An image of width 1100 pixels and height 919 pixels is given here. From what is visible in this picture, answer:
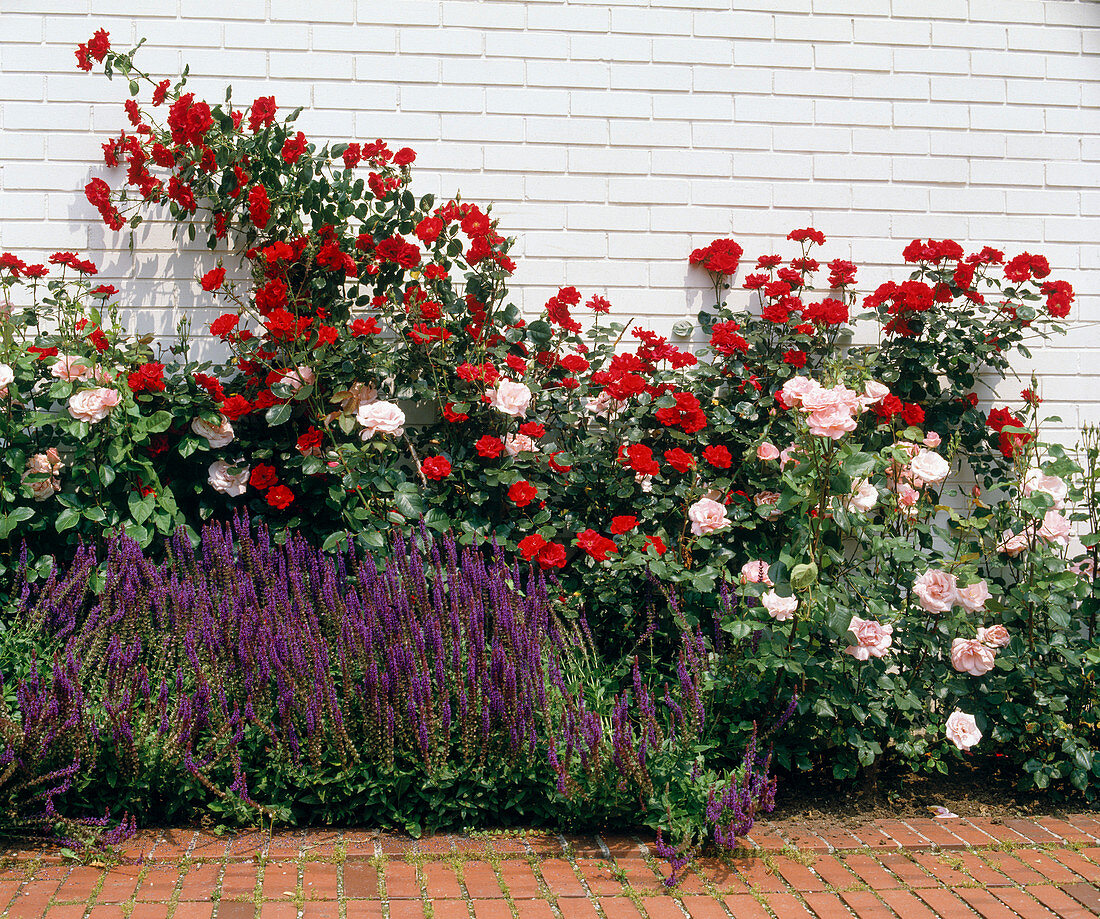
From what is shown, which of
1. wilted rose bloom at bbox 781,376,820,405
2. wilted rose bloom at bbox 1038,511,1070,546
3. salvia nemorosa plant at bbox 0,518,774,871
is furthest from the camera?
wilted rose bloom at bbox 1038,511,1070,546

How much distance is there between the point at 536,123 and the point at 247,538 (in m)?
2.03

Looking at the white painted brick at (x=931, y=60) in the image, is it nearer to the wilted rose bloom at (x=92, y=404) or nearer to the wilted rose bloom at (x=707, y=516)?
the wilted rose bloom at (x=707, y=516)

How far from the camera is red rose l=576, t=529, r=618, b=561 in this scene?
3.01m

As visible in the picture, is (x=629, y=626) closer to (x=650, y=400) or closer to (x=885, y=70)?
(x=650, y=400)

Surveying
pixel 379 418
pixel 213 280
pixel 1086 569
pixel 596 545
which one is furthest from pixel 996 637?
pixel 213 280

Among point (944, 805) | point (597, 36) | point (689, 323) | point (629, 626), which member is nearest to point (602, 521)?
point (629, 626)

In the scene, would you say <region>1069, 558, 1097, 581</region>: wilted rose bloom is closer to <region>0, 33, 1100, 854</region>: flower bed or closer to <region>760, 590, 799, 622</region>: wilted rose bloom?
<region>0, 33, 1100, 854</region>: flower bed

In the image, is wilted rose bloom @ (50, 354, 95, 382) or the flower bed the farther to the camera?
wilted rose bloom @ (50, 354, 95, 382)

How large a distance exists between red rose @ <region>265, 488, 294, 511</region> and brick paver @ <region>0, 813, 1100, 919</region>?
Answer: 3.74ft

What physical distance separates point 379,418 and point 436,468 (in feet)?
0.89

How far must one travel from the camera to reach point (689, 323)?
12.5 ft

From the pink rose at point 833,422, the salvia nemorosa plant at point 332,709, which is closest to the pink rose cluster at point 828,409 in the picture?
the pink rose at point 833,422

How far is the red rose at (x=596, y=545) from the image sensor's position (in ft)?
9.88

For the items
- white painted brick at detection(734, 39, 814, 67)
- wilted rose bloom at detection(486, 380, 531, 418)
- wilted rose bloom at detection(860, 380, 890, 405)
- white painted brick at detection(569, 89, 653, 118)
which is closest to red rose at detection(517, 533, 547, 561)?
wilted rose bloom at detection(486, 380, 531, 418)
